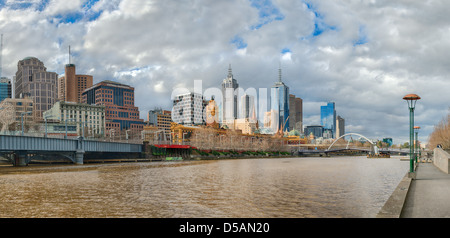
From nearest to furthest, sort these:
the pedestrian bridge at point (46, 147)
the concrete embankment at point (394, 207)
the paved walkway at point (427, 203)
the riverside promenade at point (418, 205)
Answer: the concrete embankment at point (394, 207) → the riverside promenade at point (418, 205) → the paved walkway at point (427, 203) → the pedestrian bridge at point (46, 147)

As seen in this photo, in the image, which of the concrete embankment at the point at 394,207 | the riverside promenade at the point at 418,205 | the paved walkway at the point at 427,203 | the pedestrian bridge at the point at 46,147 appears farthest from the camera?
the pedestrian bridge at the point at 46,147

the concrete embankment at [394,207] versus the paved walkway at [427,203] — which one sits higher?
the concrete embankment at [394,207]

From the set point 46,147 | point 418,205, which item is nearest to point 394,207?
point 418,205

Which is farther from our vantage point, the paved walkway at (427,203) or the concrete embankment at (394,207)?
the paved walkway at (427,203)

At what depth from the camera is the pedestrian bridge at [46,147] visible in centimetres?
7212

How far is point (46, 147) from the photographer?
80.6 m

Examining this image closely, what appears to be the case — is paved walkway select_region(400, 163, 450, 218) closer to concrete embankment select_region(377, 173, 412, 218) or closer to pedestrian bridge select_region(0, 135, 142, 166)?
concrete embankment select_region(377, 173, 412, 218)

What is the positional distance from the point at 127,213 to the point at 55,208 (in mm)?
5213

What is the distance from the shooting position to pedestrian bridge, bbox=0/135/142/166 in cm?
7212

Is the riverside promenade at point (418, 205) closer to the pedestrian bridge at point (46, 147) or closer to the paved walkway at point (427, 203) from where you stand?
the paved walkway at point (427, 203)

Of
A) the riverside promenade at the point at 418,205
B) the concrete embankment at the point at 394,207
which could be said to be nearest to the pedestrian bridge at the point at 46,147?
the concrete embankment at the point at 394,207

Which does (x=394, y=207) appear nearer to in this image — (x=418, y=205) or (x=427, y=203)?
(x=418, y=205)
